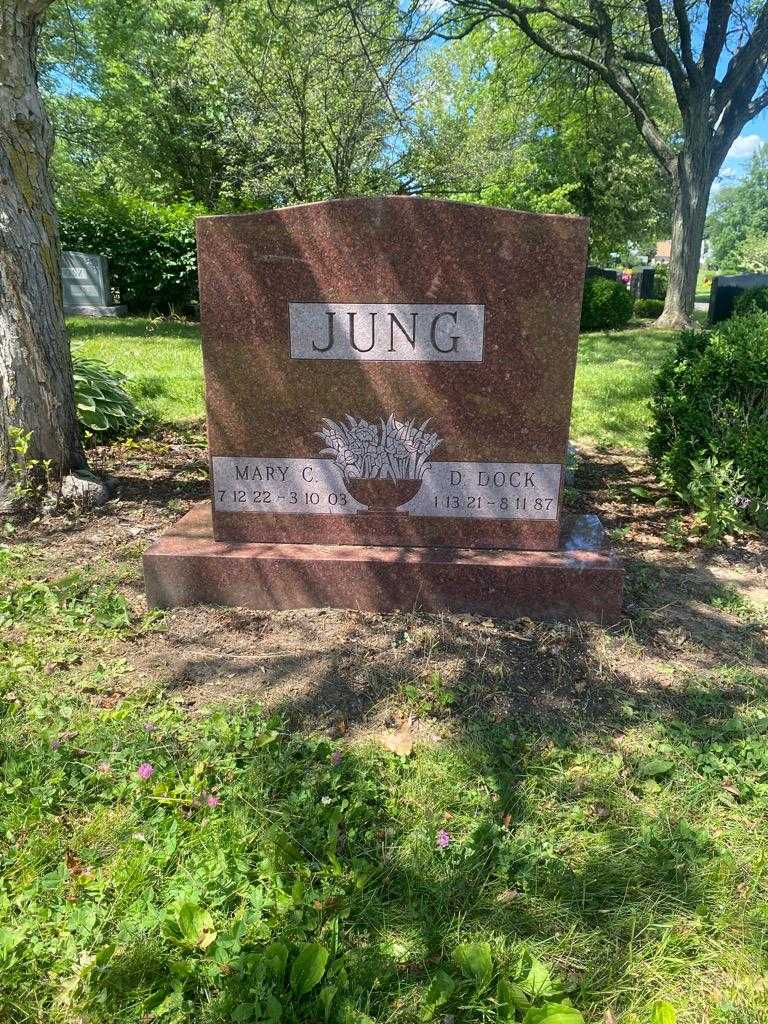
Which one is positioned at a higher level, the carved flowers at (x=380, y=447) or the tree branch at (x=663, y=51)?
the tree branch at (x=663, y=51)

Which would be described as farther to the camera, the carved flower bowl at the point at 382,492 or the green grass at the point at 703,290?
the green grass at the point at 703,290

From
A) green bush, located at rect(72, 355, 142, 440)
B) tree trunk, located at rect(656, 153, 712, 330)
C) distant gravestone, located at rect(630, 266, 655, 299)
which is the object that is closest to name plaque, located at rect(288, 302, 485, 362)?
green bush, located at rect(72, 355, 142, 440)

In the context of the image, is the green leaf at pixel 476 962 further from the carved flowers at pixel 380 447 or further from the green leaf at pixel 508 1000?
the carved flowers at pixel 380 447

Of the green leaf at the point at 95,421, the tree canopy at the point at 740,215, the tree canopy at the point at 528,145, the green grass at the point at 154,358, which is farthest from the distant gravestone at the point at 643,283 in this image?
the tree canopy at the point at 740,215

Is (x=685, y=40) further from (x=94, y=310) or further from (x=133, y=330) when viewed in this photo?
(x=94, y=310)

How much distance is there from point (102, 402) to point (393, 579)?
4.10 meters

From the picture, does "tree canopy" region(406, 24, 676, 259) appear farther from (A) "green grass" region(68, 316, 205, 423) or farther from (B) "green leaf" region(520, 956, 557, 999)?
(B) "green leaf" region(520, 956, 557, 999)

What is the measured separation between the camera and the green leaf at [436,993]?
1.64 metres

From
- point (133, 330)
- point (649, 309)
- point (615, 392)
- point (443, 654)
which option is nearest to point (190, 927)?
point (443, 654)

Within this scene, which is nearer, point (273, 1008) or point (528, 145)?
point (273, 1008)

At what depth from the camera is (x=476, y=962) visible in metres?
1.73

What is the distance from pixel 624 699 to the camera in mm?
2811

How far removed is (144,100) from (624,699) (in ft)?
74.8

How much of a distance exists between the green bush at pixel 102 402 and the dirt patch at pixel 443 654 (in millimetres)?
2136
